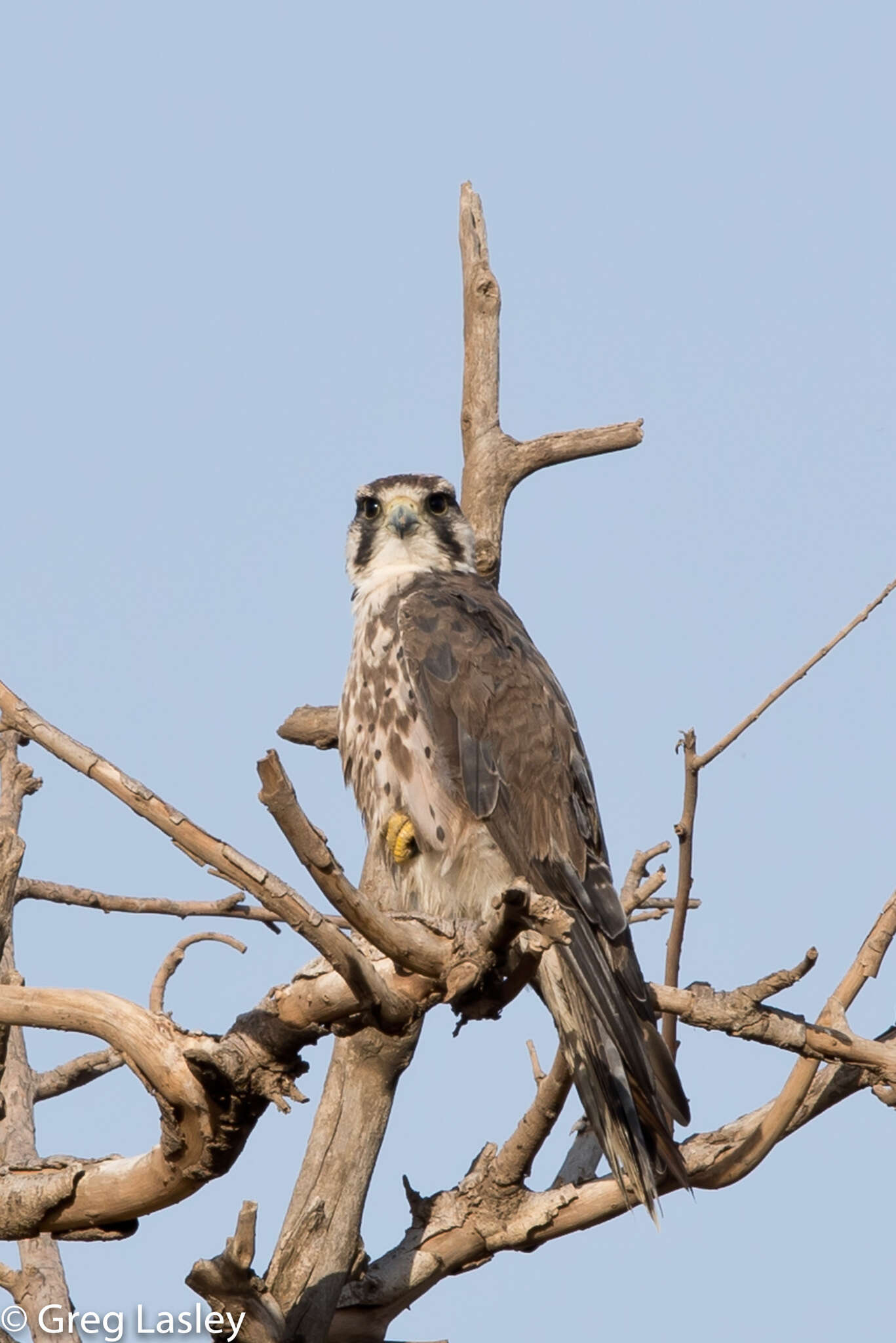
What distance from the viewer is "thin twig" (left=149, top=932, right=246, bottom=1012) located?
4559 mm

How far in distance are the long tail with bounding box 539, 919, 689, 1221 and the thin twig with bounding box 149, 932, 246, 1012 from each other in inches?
40.0

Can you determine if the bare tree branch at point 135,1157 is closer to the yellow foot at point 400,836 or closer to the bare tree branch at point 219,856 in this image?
the bare tree branch at point 219,856

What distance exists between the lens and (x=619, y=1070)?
4.18 metres

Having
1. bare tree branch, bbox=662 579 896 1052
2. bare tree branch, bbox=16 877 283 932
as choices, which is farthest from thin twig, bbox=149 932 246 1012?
bare tree branch, bbox=662 579 896 1052

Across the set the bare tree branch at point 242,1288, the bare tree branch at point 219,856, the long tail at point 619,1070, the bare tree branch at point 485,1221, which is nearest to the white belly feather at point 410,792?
the long tail at point 619,1070

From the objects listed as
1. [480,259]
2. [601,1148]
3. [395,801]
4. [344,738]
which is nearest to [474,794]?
[395,801]

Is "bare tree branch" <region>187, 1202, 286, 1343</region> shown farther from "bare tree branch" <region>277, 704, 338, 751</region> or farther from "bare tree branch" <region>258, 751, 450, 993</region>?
"bare tree branch" <region>277, 704, 338, 751</region>

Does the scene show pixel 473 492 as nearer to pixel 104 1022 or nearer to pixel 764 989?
pixel 764 989

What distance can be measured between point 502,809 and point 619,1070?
0.83 m

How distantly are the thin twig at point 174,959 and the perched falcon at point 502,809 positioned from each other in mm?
524

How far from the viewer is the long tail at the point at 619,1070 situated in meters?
4.04

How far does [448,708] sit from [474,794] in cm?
30

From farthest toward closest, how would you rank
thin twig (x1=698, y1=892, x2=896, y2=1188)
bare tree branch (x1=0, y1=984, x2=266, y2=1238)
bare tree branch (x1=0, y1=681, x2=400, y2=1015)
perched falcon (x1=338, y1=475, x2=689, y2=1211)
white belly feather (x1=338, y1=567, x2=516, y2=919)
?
white belly feather (x1=338, y1=567, x2=516, y2=919) < perched falcon (x1=338, y1=475, x2=689, y2=1211) < thin twig (x1=698, y1=892, x2=896, y2=1188) < bare tree branch (x1=0, y1=984, x2=266, y2=1238) < bare tree branch (x1=0, y1=681, x2=400, y2=1015)

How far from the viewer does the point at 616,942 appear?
429cm
